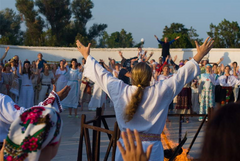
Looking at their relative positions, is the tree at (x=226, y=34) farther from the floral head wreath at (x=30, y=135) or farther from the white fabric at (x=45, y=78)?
the floral head wreath at (x=30, y=135)

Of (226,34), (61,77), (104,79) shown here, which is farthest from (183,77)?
(226,34)

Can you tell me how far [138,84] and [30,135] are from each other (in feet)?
5.25

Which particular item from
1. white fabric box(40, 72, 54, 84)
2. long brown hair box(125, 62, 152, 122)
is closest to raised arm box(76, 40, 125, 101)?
long brown hair box(125, 62, 152, 122)

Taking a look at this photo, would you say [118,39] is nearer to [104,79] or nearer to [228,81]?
[228,81]

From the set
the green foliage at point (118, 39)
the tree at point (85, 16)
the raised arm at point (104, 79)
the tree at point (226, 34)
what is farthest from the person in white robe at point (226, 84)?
the green foliage at point (118, 39)

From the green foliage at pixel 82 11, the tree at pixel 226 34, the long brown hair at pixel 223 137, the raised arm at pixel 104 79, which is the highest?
the green foliage at pixel 82 11

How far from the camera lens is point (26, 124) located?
1678mm

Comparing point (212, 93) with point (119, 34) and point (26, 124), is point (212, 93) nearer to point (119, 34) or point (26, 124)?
point (26, 124)

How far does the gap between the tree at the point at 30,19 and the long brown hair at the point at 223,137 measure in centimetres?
4017

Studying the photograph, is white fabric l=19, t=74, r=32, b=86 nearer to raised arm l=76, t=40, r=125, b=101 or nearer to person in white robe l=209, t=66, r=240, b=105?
person in white robe l=209, t=66, r=240, b=105

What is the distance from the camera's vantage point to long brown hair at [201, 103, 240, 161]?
1.28 metres

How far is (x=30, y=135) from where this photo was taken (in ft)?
5.43

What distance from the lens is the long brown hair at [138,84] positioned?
9.89 ft

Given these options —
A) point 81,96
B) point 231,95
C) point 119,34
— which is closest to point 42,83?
point 81,96
